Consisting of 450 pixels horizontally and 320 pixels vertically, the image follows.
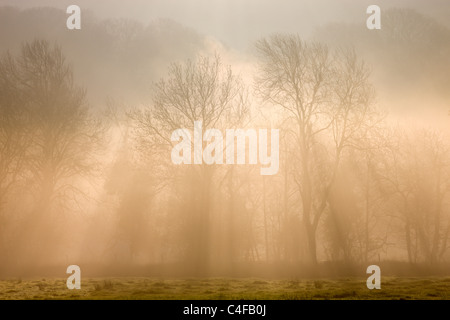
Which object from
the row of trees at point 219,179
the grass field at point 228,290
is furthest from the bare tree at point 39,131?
the grass field at point 228,290

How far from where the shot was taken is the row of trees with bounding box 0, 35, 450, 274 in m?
24.6

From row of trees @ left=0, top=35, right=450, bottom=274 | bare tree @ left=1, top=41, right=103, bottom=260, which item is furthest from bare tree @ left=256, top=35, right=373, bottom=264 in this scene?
bare tree @ left=1, top=41, right=103, bottom=260

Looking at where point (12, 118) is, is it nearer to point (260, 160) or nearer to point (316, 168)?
point (260, 160)

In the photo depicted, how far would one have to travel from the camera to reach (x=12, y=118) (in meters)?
28.1

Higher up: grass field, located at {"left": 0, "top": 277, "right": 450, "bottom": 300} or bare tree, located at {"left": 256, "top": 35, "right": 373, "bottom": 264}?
bare tree, located at {"left": 256, "top": 35, "right": 373, "bottom": 264}

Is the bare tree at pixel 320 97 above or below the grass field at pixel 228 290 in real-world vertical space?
above

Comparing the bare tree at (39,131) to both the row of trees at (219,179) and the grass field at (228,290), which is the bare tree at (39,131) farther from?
the grass field at (228,290)

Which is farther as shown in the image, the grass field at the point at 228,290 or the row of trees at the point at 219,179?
the row of trees at the point at 219,179

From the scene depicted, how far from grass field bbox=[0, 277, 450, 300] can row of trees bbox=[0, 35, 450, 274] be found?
520 centimetres

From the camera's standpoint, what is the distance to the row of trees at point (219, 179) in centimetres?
2459

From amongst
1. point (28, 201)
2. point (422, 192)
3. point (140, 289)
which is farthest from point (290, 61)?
point (28, 201)

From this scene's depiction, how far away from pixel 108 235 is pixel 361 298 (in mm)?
24980

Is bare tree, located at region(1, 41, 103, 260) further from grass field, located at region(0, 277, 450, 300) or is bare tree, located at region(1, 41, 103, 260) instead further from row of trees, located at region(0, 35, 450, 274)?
grass field, located at region(0, 277, 450, 300)

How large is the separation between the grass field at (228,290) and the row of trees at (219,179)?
17.1ft
